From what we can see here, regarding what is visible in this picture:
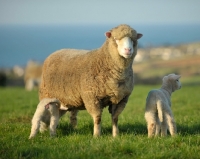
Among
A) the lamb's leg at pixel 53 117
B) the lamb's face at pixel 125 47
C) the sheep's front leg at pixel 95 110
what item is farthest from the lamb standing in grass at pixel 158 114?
the lamb's leg at pixel 53 117

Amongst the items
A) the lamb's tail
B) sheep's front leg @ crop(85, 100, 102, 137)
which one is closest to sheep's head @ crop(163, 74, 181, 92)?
the lamb's tail

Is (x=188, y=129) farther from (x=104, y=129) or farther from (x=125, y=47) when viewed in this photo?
(x=125, y=47)

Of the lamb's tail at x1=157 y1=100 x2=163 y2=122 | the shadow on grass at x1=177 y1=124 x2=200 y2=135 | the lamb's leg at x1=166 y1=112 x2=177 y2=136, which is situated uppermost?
the lamb's tail at x1=157 y1=100 x2=163 y2=122

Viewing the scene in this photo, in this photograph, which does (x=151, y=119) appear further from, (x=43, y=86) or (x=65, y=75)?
(x=43, y=86)

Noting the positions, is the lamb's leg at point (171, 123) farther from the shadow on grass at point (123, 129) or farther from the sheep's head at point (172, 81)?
the sheep's head at point (172, 81)

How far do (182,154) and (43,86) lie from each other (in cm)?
407

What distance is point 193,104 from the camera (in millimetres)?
15758

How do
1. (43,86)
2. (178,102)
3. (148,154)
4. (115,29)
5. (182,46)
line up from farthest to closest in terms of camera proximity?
(182,46)
(178,102)
(43,86)
(115,29)
(148,154)

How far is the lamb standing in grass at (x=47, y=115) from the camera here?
7611 mm

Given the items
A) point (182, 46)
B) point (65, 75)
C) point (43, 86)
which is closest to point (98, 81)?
point (65, 75)

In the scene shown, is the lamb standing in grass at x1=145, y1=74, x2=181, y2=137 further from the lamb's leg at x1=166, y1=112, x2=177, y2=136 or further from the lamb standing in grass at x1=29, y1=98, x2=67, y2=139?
the lamb standing in grass at x1=29, y1=98, x2=67, y2=139

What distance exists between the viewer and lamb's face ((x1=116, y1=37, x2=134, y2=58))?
715 centimetres

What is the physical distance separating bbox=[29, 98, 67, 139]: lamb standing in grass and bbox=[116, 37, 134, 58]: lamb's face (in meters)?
1.77

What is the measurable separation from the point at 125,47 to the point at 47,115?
217 centimetres
